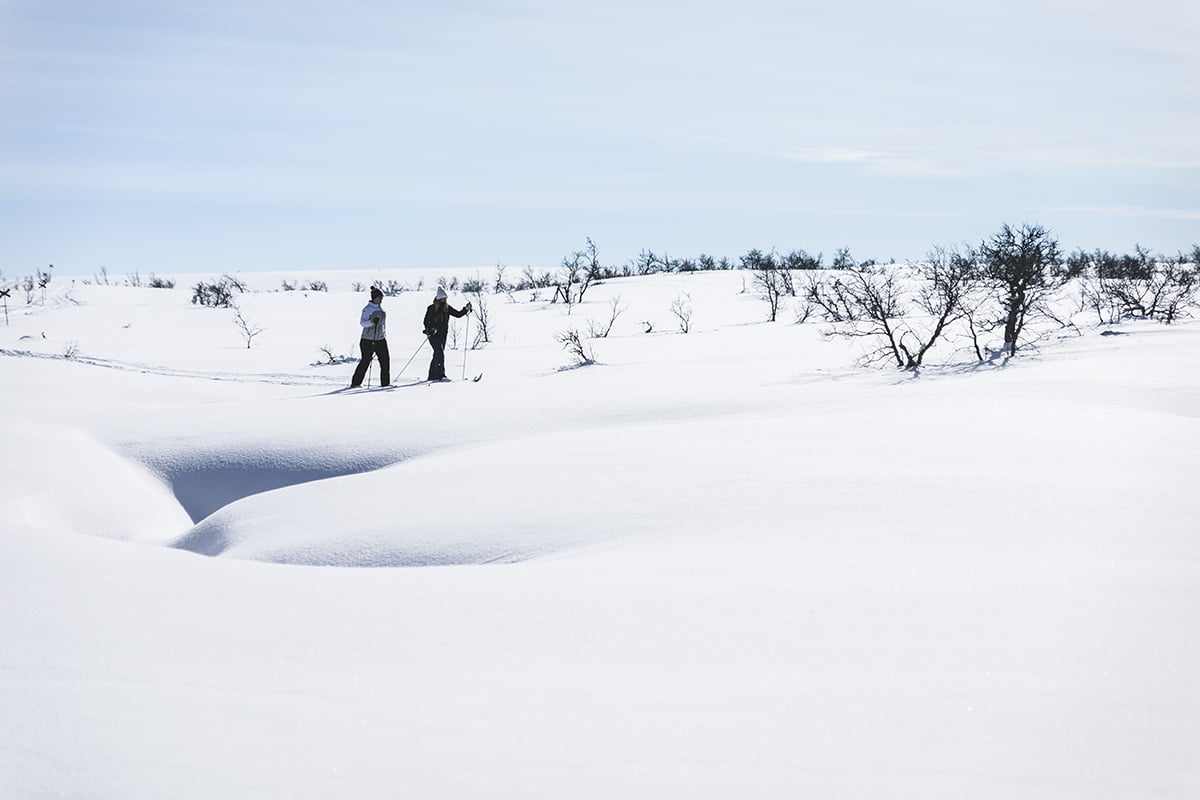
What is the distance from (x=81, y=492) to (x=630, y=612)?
5.12m

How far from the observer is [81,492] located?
6535mm

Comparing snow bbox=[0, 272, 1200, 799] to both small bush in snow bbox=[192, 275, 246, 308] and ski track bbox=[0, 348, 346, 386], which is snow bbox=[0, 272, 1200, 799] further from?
small bush in snow bbox=[192, 275, 246, 308]

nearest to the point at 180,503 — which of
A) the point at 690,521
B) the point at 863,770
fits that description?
the point at 690,521

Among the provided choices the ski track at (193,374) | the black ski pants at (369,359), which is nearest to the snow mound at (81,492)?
the black ski pants at (369,359)

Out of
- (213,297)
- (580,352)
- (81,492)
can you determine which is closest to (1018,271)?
(580,352)

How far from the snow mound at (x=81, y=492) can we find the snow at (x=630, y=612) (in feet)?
0.12

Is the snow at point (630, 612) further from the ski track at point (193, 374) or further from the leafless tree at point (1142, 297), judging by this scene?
the leafless tree at point (1142, 297)

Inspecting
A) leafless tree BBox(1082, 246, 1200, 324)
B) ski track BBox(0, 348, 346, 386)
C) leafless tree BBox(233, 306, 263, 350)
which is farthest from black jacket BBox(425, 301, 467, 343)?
leafless tree BBox(1082, 246, 1200, 324)

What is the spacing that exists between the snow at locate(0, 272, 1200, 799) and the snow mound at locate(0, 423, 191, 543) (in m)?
0.04

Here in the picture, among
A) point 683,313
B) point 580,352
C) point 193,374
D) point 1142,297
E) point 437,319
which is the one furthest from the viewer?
point 683,313

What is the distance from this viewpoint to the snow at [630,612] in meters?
2.18

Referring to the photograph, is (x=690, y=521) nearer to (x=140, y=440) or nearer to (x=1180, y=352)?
(x=140, y=440)

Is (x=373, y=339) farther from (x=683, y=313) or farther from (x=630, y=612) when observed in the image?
(x=683, y=313)

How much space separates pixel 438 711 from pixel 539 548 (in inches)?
75.4
